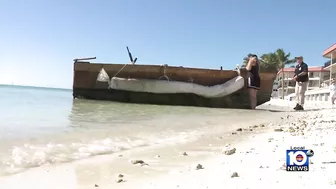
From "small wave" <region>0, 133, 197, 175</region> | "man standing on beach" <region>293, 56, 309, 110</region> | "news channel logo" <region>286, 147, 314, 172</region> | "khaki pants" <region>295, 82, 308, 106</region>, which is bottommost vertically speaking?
→ "small wave" <region>0, 133, 197, 175</region>

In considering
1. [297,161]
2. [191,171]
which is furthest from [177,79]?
[297,161]

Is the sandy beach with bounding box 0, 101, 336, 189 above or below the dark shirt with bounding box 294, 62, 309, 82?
below

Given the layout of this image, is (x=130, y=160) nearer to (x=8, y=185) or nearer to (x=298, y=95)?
(x=8, y=185)

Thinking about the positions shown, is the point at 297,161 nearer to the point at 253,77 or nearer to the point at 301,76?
the point at 301,76

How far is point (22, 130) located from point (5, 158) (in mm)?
1707

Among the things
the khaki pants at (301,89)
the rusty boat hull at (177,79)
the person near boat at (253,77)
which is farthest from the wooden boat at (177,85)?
the khaki pants at (301,89)

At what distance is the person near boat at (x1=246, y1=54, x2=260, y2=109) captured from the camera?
11258 mm

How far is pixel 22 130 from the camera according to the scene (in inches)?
182

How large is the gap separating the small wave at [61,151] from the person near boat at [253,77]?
756cm

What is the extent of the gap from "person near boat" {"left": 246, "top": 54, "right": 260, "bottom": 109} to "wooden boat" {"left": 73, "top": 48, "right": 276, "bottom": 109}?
0.70 ft

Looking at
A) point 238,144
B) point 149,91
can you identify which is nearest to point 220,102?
point 149,91

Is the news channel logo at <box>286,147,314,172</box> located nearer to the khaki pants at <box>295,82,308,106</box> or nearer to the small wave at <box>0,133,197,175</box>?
the small wave at <box>0,133,197,175</box>

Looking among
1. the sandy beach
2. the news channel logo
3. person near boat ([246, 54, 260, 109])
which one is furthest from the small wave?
person near boat ([246, 54, 260, 109])

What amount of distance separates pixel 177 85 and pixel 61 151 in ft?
28.5
